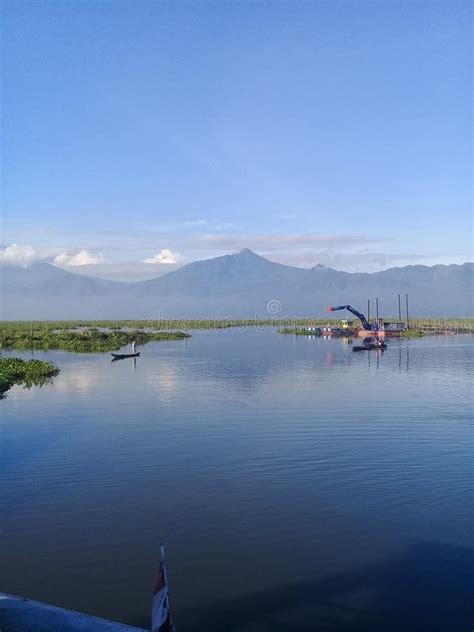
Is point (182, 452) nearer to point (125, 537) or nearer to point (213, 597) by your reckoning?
point (125, 537)

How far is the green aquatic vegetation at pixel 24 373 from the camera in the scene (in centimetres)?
3300

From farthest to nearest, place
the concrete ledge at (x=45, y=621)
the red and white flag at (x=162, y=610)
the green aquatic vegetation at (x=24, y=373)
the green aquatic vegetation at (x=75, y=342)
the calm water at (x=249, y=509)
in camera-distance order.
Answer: the green aquatic vegetation at (x=75, y=342)
the green aquatic vegetation at (x=24, y=373)
the calm water at (x=249, y=509)
the concrete ledge at (x=45, y=621)
the red and white flag at (x=162, y=610)

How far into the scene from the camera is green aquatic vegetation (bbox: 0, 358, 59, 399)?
33.0m

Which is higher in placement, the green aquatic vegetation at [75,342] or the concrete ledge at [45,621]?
the green aquatic vegetation at [75,342]

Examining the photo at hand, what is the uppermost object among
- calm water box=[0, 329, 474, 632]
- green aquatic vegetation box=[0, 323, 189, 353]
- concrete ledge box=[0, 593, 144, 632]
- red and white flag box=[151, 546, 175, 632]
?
green aquatic vegetation box=[0, 323, 189, 353]

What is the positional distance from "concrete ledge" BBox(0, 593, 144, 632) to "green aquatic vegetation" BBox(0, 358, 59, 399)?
965 inches

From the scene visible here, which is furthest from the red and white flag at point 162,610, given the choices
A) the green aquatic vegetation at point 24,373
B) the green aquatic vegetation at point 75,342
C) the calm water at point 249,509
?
the green aquatic vegetation at point 75,342

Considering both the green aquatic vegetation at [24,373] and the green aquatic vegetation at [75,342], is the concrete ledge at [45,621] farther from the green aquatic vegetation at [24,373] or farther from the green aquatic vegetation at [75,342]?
the green aquatic vegetation at [75,342]

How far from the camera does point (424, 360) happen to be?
46.2 m

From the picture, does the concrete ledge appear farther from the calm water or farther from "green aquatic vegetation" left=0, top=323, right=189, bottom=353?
"green aquatic vegetation" left=0, top=323, right=189, bottom=353

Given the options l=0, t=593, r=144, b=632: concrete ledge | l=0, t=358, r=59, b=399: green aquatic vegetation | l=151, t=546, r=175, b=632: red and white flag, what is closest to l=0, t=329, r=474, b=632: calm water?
l=0, t=593, r=144, b=632: concrete ledge

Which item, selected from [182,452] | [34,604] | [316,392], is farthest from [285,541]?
[316,392]

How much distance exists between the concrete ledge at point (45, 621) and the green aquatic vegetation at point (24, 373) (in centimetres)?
2452

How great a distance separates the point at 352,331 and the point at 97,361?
150 ft
